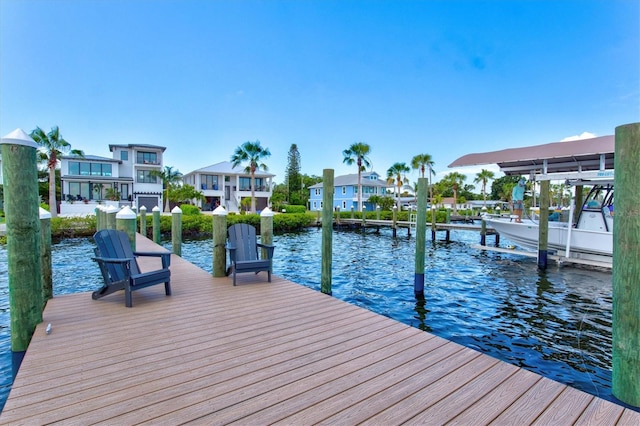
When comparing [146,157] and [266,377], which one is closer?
[266,377]

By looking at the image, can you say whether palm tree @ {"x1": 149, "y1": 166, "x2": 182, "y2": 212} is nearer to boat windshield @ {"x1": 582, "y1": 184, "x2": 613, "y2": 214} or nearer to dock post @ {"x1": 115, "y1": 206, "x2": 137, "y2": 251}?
dock post @ {"x1": 115, "y1": 206, "x2": 137, "y2": 251}

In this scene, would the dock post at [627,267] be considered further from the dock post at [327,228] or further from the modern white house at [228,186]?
the modern white house at [228,186]

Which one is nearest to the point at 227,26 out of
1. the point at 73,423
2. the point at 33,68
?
the point at 33,68

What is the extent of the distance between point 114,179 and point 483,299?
37.2 meters

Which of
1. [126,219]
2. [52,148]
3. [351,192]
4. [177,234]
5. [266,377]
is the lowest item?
[266,377]

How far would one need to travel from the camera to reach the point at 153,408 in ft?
7.17

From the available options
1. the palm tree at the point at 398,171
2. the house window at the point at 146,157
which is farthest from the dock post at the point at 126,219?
the palm tree at the point at 398,171

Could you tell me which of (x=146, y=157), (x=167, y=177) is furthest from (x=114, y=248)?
(x=146, y=157)

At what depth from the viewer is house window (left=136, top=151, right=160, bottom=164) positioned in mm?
36531

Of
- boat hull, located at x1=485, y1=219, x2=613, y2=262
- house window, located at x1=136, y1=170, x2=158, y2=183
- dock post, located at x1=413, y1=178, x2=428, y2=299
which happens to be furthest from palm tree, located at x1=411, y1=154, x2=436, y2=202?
dock post, located at x1=413, y1=178, x2=428, y2=299

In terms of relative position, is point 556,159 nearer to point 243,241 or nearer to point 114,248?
point 243,241

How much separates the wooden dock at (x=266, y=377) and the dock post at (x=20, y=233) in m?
0.21

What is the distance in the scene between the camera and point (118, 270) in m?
4.81

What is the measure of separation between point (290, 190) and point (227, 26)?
4459 cm
